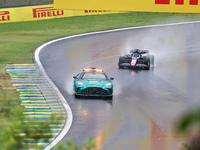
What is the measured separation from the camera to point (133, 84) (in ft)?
83.8

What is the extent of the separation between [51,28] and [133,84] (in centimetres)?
2376

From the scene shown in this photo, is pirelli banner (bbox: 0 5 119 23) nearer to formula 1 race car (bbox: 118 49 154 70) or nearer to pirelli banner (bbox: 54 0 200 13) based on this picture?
formula 1 race car (bbox: 118 49 154 70)

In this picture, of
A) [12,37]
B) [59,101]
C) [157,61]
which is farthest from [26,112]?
[12,37]

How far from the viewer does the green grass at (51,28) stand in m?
35.3

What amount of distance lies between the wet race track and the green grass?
6.71 feet

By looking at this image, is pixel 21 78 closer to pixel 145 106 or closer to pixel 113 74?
pixel 113 74

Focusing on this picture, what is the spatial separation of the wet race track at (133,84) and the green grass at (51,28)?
2.04 meters

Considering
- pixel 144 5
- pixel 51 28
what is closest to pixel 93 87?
pixel 144 5

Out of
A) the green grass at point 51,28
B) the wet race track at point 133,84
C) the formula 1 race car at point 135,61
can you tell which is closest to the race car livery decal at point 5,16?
the green grass at point 51,28

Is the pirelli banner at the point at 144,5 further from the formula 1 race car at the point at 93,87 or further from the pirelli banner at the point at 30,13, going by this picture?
the pirelli banner at the point at 30,13

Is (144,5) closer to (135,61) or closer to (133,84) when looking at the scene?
(133,84)

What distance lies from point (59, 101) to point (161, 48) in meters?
19.1

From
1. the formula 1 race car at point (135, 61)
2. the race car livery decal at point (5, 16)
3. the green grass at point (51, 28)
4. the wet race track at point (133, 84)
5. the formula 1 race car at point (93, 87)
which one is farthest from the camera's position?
the race car livery decal at point (5, 16)

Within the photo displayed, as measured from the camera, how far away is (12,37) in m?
42.6
